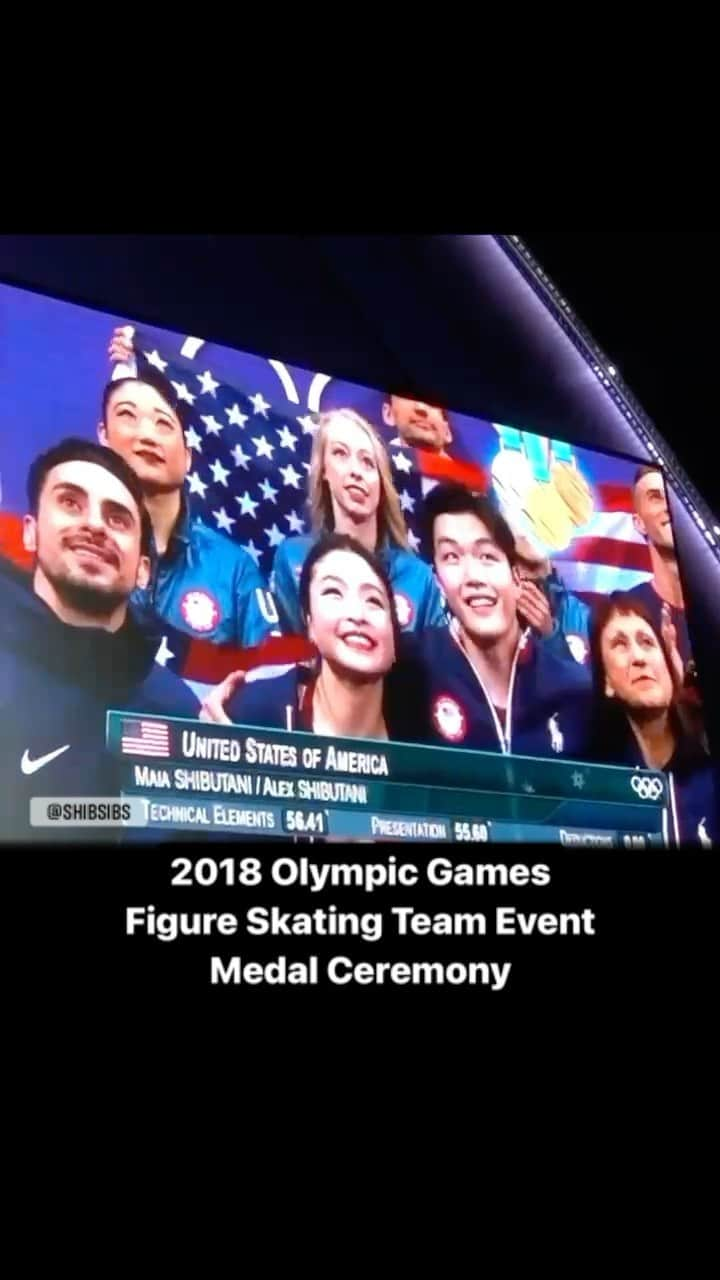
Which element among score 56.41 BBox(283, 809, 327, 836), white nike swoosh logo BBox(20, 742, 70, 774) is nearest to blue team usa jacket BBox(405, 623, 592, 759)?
score 56.41 BBox(283, 809, 327, 836)

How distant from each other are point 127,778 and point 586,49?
1.12 meters

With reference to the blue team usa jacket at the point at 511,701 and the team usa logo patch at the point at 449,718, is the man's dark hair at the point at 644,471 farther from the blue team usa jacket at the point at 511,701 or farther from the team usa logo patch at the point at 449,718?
the team usa logo patch at the point at 449,718

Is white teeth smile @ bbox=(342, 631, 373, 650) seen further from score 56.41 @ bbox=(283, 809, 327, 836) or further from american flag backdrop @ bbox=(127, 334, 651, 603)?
score 56.41 @ bbox=(283, 809, 327, 836)

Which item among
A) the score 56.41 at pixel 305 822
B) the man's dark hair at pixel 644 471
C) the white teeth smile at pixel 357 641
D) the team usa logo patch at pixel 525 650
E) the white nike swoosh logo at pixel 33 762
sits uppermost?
the man's dark hair at pixel 644 471

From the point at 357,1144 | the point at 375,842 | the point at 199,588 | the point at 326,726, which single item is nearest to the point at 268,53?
the point at 199,588

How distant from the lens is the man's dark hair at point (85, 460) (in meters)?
2.03

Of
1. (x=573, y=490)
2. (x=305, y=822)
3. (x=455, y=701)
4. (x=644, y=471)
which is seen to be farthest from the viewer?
(x=644, y=471)

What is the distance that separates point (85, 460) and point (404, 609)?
0.53 meters

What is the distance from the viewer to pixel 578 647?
2.46 metres

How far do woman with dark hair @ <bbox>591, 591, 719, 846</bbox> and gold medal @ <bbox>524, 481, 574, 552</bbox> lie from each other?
0.43ft

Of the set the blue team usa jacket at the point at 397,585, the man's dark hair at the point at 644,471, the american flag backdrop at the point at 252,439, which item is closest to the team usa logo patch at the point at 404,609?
the blue team usa jacket at the point at 397,585

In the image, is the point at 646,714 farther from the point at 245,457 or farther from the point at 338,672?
the point at 245,457

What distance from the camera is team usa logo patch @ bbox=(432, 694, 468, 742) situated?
2.25m

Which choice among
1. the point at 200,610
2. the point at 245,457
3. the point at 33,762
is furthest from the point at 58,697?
the point at 245,457
